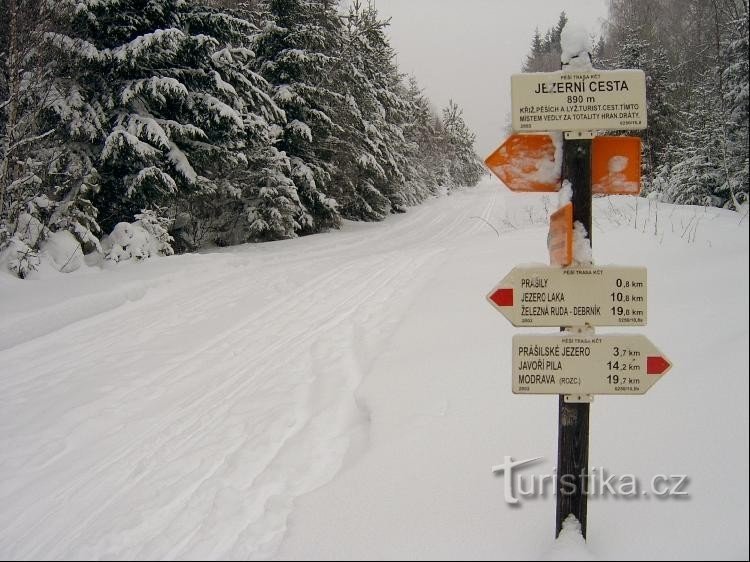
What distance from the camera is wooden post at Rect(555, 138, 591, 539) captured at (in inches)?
88.0

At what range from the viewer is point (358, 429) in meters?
4.08

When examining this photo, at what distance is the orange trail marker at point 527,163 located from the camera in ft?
7.60

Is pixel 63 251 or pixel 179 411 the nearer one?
pixel 179 411

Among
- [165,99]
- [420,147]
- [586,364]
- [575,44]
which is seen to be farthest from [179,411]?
[420,147]

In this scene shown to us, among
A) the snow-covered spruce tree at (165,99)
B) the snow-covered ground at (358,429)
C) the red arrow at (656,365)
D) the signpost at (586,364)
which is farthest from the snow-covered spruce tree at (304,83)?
the red arrow at (656,365)

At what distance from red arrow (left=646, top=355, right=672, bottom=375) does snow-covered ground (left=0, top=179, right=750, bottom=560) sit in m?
0.36

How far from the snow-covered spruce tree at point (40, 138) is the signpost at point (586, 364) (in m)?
9.94

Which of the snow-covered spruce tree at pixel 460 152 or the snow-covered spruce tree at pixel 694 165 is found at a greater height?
the snow-covered spruce tree at pixel 460 152

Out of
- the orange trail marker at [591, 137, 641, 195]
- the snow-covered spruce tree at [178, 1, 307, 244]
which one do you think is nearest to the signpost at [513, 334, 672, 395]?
the orange trail marker at [591, 137, 641, 195]

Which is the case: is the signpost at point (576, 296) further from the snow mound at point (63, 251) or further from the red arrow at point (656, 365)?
the snow mound at point (63, 251)

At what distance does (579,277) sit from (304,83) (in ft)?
55.8

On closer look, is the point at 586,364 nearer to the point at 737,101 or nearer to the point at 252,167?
the point at 737,101

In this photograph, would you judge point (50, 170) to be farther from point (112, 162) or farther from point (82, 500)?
point (82, 500)

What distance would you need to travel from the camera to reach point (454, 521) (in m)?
2.72
